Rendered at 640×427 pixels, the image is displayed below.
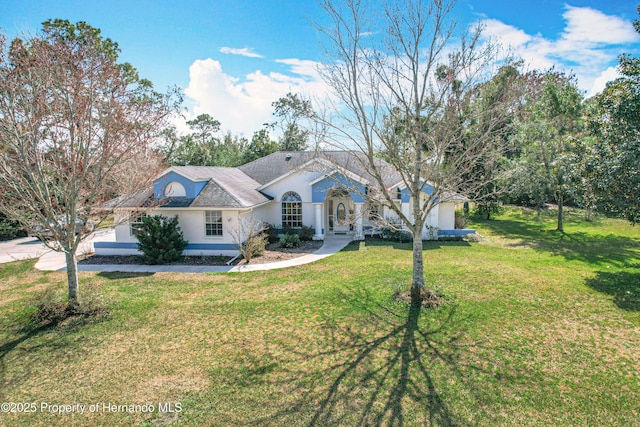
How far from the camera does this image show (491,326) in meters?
9.59

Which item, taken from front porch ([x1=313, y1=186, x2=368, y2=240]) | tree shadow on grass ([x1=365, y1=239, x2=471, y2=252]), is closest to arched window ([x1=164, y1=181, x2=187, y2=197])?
front porch ([x1=313, y1=186, x2=368, y2=240])

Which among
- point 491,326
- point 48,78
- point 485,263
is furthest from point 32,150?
point 485,263

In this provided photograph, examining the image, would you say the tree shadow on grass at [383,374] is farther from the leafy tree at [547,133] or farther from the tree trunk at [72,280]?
the leafy tree at [547,133]

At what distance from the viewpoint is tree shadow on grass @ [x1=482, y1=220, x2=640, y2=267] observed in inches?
691

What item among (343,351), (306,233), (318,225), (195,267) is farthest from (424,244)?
(343,351)

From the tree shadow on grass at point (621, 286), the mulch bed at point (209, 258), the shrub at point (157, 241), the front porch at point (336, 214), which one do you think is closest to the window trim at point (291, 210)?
the front porch at point (336, 214)

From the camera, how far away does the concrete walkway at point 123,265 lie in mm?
16922

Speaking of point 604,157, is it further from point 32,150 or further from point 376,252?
point 32,150

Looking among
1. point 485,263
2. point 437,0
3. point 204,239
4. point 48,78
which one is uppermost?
point 437,0

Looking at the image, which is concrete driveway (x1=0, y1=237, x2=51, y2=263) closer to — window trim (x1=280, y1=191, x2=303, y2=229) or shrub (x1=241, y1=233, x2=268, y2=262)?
shrub (x1=241, y1=233, x2=268, y2=262)

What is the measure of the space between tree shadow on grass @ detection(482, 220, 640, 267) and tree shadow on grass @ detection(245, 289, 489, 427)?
1212cm

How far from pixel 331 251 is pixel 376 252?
256 centimetres

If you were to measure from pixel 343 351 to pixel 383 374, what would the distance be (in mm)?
1277

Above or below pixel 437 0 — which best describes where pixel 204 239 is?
below
